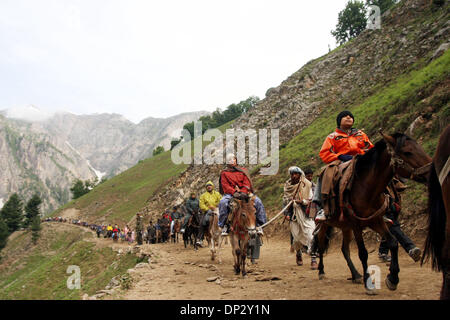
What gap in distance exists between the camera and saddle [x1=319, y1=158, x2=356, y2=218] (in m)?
5.34

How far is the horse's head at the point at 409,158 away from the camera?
13.3ft

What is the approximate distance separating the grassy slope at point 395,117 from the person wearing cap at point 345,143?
4.93 meters

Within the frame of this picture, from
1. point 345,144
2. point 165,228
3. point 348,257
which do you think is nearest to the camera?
point 348,257

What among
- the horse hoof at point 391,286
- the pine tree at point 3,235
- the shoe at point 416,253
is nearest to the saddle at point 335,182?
the shoe at point 416,253

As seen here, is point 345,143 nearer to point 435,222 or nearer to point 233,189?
point 435,222

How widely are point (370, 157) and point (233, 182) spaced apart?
417 centimetres

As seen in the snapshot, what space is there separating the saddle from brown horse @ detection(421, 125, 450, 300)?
61.7 inches

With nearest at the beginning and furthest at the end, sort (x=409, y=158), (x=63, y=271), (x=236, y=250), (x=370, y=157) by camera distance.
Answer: (x=409, y=158) → (x=370, y=157) → (x=236, y=250) → (x=63, y=271)

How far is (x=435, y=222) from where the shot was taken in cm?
363

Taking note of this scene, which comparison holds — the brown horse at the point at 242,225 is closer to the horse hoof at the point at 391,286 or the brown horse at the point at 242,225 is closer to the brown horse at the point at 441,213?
the horse hoof at the point at 391,286

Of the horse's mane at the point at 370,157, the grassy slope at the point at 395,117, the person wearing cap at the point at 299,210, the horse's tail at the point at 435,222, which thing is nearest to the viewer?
the horse's tail at the point at 435,222

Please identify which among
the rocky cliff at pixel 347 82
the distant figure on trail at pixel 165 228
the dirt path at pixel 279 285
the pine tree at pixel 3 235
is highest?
the rocky cliff at pixel 347 82

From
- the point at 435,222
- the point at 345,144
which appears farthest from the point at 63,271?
the point at 435,222

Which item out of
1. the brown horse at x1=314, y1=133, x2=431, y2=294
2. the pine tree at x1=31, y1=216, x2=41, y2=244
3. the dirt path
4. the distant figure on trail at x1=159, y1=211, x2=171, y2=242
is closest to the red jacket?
the dirt path
